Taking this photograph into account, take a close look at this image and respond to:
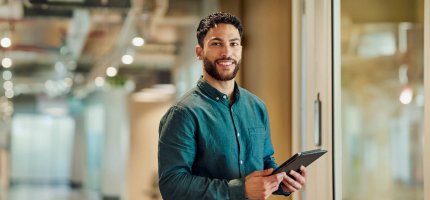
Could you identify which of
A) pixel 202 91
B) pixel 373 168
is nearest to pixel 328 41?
pixel 373 168

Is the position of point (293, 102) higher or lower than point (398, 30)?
lower

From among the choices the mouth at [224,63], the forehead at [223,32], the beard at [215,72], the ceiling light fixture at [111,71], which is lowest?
the ceiling light fixture at [111,71]

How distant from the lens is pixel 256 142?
2.38 m

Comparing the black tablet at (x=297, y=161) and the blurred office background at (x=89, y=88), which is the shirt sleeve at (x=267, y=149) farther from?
the blurred office background at (x=89, y=88)

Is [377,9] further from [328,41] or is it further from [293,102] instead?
[293,102]

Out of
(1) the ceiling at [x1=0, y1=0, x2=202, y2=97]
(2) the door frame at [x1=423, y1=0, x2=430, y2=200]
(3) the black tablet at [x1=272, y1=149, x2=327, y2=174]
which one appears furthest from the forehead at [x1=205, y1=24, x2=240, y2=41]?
(1) the ceiling at [x1=0, y1=0, x2=202, y2=97]

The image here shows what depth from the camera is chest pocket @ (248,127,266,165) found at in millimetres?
2348

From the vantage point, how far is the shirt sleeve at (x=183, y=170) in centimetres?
221

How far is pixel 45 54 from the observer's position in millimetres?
7969

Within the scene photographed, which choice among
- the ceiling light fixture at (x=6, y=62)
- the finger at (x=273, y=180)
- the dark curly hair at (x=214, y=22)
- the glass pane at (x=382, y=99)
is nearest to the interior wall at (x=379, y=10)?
the glass pane at (x=382, y=99)

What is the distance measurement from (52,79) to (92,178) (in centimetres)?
108

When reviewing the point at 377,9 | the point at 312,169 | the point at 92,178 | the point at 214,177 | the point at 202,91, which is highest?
the point at 377,9

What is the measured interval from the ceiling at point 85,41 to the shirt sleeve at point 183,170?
4715 mm

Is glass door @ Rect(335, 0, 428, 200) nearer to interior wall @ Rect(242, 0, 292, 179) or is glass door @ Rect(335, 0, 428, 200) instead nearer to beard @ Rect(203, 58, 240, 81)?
interior wall @ Rect(242, 0, 292, 179)
